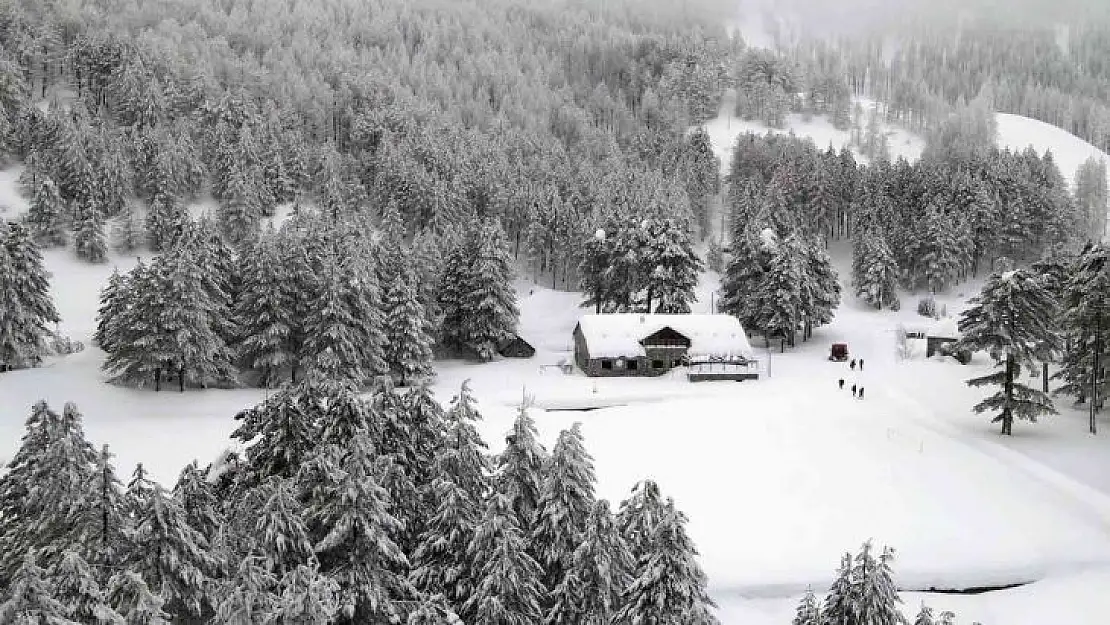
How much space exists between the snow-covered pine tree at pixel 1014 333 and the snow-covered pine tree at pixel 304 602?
4221 cm

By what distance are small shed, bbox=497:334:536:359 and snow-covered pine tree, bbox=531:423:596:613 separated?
49085 millimetres

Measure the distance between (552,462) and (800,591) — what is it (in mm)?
16699

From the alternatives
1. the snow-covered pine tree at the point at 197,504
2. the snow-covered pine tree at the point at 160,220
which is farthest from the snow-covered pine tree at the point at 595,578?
the snow-covered pine tree at the point at 160,220

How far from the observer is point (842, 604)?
60.9ft

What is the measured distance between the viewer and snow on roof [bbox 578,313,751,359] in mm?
67188

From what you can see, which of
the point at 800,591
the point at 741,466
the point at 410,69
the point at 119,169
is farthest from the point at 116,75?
the point at 800,591

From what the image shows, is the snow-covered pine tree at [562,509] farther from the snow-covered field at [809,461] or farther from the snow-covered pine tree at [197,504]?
the snow-covered field at [809,461]

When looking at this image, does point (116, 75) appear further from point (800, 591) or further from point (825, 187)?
point (800, 591)

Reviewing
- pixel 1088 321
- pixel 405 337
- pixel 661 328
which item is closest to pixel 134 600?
pixel 405 337

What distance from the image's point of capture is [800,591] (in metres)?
34.2

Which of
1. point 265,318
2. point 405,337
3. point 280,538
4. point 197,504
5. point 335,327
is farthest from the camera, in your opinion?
point 405,337

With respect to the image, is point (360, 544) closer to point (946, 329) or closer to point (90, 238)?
point (946, 329)

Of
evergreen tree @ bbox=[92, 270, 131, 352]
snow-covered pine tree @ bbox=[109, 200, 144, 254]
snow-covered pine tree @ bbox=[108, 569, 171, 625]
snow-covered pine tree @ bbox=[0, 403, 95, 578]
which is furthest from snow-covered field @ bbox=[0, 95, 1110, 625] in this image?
snow-covered pine tree @ bbox=[109, 200, 144, 254]

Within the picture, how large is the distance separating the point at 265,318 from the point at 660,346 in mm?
29213
